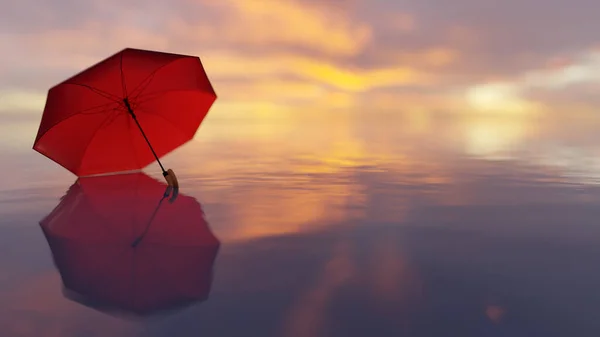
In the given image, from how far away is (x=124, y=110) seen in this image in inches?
387

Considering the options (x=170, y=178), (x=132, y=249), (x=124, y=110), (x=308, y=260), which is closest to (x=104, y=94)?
(x=124, y=110)

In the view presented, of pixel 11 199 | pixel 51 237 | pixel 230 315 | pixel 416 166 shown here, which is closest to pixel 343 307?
pixel 230 315

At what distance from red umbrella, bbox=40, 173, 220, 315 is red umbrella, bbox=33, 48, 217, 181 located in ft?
3.26

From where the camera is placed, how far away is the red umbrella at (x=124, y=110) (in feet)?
28.7

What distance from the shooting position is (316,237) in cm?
636

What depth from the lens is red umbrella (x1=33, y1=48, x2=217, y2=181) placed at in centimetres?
A: 873

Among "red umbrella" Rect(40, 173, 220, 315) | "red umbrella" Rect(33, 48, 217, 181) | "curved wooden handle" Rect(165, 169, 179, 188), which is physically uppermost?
"red umbrella" Rect(33, 48, 217, 181)

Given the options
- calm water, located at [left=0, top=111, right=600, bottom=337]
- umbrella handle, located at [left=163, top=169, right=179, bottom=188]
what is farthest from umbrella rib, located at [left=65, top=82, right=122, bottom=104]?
calm water, located at [left=0, top=111, right=600, bottom=337]

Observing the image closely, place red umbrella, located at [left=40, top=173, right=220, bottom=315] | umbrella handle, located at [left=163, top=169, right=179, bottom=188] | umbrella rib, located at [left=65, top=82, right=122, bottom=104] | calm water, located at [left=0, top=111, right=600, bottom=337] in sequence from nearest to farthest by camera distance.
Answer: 1. calm water, located at [left=0, top=111, right=600, bottom=337]
2. red umbrella, located at [left=40, top=173, right=220, bottom=315]
3. umbrella rib, located at [left=65, top=82, right=122, bottom=104]
4. umbrella handle, located at [left=163, top=169, right=179, bottom=188]

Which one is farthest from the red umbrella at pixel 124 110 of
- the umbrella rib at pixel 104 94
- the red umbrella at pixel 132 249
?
the red umbrella at pixel 132 249

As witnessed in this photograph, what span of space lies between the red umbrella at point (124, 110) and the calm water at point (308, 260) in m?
0.82

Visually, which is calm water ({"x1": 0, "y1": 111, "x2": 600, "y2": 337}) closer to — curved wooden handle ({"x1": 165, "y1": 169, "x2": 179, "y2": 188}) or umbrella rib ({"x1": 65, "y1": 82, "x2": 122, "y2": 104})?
curved wooden handle ({"x1": 165, "y1": 169, "x2": 179, "y2": 188})

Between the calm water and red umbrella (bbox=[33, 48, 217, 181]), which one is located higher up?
red umbrella (bbox=[33, 48, 217, 181])

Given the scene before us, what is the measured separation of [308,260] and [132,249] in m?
2.32
